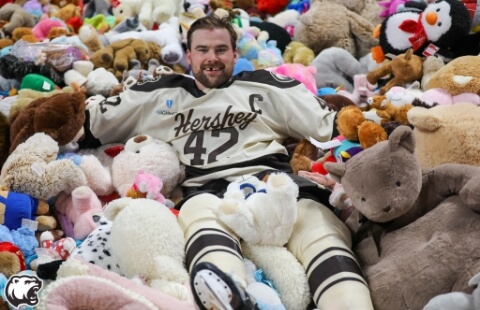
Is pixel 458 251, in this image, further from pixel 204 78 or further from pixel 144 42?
pixel 144 42

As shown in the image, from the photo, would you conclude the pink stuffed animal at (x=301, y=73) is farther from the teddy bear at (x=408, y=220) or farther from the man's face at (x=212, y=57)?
the teddy bear at (x=408, y=220)

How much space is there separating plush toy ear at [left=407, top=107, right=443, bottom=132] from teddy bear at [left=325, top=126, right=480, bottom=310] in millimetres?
230

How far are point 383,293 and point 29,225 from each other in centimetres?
105

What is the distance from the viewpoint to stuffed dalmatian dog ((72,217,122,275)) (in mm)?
1743

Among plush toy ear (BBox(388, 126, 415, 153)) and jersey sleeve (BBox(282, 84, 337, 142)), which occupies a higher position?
plush toy ear (BBox(388, 126, 415, 153))

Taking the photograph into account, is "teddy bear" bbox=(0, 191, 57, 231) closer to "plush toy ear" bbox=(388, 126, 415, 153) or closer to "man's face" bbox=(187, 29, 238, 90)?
"man's face" bbox=(187, 29, 238, 90)

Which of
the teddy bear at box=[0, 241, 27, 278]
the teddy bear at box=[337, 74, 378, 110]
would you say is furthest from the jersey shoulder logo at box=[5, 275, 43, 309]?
the teddy bear at box=[337, 74, 378, 110]

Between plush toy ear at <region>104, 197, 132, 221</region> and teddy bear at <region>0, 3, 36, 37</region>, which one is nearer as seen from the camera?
plush toy ear at <region>104, 197, 132, 221</region>

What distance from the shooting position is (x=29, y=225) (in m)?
1.96

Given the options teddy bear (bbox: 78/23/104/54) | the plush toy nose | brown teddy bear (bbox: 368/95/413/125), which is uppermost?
the plush toy nose

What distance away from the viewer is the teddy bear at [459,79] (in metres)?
2.21

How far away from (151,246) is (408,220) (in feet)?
2.13

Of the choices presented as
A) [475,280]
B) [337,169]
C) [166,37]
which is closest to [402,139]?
[337,169]

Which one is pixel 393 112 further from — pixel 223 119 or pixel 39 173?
pixel 39 173
